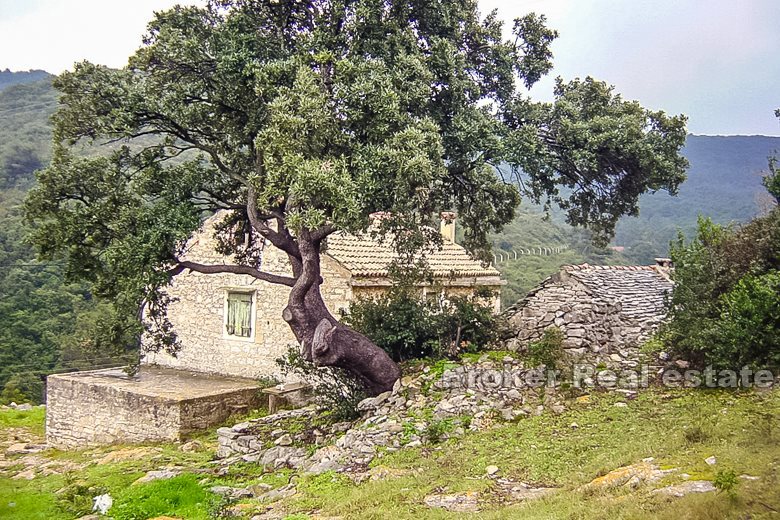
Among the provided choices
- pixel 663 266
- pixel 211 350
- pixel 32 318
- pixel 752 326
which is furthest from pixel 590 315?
pixel 32 318

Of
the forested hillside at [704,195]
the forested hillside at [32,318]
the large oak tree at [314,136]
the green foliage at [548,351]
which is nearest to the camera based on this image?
the large oak tree at [314,136]

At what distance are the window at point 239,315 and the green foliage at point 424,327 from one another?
5568mm

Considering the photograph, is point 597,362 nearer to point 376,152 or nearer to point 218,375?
point 376,152

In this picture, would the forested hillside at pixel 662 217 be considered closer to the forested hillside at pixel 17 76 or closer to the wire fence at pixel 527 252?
the wire fence at pixel 527 252

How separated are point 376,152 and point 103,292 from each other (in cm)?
576

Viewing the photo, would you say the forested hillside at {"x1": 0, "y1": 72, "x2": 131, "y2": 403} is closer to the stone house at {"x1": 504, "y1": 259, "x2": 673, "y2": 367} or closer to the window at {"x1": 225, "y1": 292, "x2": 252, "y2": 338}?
the window at {"x1": 225, "y1": 292, "x2": 252, "y2": 338}

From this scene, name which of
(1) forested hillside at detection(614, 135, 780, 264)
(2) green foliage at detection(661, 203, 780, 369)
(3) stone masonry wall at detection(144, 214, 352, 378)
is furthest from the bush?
(1) forested hillside at detection(614, 135, 780, 264)

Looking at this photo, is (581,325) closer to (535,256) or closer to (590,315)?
(590,315)

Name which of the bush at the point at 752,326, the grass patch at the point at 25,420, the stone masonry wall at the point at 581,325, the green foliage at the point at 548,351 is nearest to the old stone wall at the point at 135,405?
the grass patch at the point at 25,420

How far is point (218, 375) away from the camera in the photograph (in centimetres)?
1752

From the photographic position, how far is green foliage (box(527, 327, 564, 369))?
34.6 ft

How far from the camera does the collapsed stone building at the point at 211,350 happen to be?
1406 cm

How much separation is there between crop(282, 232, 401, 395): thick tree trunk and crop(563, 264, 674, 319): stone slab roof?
532 centimetres

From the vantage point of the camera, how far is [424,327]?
12.2 meters
